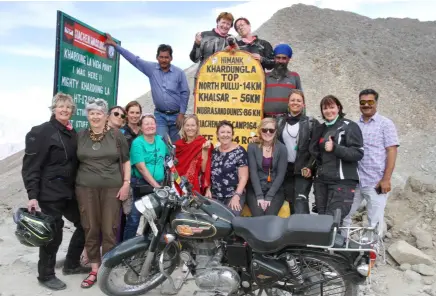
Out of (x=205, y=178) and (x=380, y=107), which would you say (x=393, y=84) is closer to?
(x=380, y=107)

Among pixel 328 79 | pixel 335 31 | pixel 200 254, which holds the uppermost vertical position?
pixel 335 31

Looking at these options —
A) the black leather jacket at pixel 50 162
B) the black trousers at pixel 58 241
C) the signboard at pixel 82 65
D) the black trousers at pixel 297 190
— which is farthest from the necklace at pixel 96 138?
the black trousers at pixel 297 190

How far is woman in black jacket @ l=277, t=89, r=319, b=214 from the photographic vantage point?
5.02 metres

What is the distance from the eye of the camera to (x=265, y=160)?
495 centimetres

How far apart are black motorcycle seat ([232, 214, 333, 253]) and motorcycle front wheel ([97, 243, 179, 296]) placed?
40.4 inches

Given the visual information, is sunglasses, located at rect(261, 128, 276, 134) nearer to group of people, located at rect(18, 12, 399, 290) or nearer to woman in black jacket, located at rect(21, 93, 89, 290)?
group of people, located at rect(18, 12, 399, 290)

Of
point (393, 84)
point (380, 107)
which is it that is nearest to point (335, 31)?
point (393, 84)

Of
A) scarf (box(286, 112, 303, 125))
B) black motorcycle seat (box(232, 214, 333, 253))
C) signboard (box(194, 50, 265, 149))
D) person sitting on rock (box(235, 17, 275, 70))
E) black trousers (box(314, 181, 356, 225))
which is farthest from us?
person sitting on rock (box(235, 17, 275, 70))

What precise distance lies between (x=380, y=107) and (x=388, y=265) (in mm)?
13478

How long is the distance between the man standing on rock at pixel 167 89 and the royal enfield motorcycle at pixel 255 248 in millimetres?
2605

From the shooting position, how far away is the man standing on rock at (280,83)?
5727 millimetres

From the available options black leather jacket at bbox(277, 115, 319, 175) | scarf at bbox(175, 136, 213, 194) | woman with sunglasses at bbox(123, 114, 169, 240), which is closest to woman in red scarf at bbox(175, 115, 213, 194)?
scarf at bbox(175, 136, 213, 194)

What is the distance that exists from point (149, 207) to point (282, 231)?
1.17 metres

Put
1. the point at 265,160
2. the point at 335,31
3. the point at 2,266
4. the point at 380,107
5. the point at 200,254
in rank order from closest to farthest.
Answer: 1. the point at 200,254
2. the point at 265,160
3. the point at 2,266
4. the point at 380,107
5. the point at 335,31
